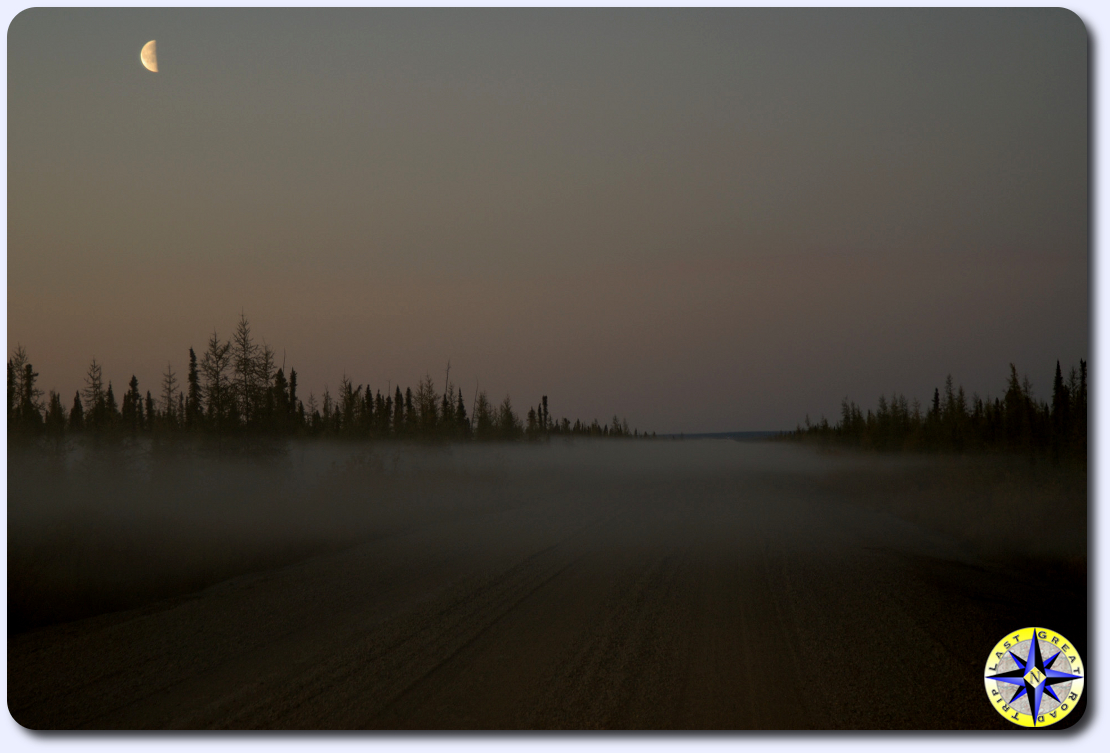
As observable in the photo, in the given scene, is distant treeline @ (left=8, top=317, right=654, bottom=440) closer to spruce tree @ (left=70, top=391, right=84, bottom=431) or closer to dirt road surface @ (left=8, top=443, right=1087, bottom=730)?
spruce tree @ (left=70, top=391, right=84, bottom=431)

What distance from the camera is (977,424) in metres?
9.47

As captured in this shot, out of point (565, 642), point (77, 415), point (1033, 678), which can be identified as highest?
point (77, 415)

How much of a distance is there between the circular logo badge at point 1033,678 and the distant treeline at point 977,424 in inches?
75.4

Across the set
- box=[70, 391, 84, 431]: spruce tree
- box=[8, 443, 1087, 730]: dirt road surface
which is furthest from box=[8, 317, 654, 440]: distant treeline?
box=[8, 443, 1087, 730]: dirt road surface

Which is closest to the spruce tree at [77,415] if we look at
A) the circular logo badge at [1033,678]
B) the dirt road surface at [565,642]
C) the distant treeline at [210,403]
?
the distant treeline at [210,403]

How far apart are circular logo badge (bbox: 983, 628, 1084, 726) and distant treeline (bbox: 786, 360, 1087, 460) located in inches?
75.4

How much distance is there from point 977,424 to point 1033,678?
557cm

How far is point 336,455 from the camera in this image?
18344 mm

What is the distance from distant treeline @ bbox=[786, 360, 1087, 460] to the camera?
6.36 meters

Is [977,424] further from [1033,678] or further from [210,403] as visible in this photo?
[210,403]

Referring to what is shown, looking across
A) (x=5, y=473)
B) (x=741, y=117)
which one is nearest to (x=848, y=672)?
(x=741, y=117)

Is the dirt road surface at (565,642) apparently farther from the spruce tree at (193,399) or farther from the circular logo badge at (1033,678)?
the spruce tree at (193,399)

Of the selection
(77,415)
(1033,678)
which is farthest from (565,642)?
(77,415)

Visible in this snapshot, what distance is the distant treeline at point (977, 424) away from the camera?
20.9ft
